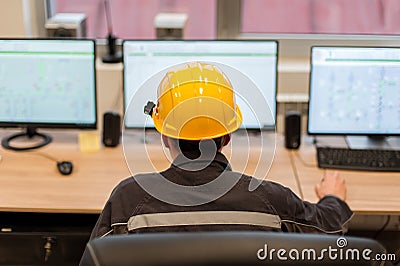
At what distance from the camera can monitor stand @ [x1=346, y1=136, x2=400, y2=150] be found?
2.38 metres

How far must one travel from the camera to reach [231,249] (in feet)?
3.09

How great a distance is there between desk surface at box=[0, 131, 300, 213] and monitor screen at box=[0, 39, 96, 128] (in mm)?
130

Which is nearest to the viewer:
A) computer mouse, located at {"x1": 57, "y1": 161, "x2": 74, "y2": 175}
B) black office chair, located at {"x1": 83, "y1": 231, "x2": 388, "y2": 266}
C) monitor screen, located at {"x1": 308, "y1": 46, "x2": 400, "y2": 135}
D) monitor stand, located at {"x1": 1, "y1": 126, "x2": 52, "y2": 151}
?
black office chair, located at {"x1": 83, "y1": 231, "x2": 388, "y2": 266}

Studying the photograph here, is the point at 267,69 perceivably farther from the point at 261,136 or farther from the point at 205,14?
the point at 205,14

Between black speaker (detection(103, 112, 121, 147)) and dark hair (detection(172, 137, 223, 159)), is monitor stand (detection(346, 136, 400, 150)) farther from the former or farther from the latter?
dark hair (detection(172, 137, 223, 159))

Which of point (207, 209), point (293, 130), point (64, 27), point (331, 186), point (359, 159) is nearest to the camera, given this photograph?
point (207, 209)

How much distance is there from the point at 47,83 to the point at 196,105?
1043 millimetres

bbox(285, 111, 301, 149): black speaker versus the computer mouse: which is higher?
bbox(285, 111, 301, 149): black speaker

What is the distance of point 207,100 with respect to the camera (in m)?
1.46

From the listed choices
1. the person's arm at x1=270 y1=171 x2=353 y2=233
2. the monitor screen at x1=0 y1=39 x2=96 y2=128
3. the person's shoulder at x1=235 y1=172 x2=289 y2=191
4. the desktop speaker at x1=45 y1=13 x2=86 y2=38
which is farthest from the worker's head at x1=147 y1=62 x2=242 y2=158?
the desktop speaker at x1=45 y1=13 x2=86 y2=38

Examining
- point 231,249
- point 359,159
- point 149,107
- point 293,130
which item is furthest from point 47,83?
point 231,249

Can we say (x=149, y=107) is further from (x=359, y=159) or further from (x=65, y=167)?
(x=359, y=159)

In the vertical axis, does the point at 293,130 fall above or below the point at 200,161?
below

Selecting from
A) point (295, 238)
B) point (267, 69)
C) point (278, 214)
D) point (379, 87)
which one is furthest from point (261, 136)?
point (295, 238)
